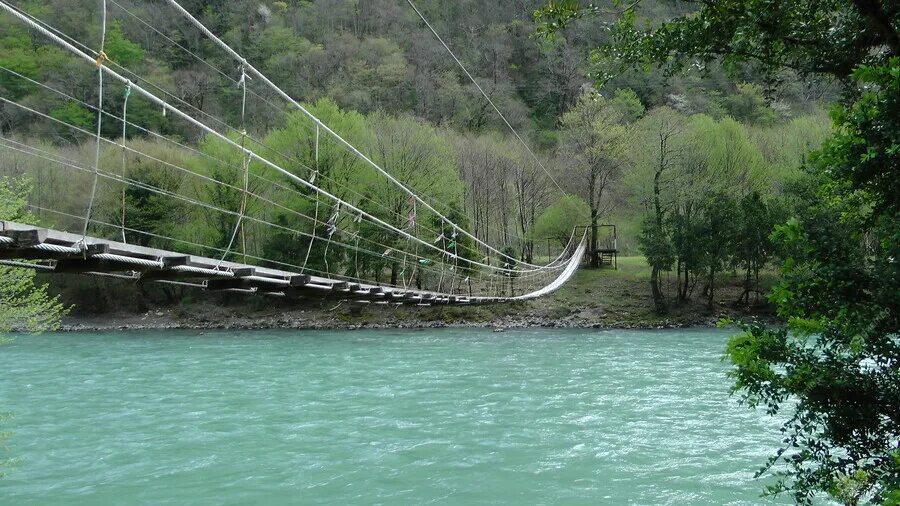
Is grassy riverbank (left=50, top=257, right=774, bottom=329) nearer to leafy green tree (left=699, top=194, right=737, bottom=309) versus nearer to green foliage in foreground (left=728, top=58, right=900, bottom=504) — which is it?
leafy green tree (left=699, top=194, right=737, bottom=309)

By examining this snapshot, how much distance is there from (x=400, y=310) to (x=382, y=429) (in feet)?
39.6

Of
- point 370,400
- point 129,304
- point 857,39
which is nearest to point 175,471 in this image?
point 370,400

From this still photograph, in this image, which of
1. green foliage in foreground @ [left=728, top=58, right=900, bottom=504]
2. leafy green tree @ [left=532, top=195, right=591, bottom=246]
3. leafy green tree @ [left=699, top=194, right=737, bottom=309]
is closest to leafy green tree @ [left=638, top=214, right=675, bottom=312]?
leafy green tree @ [left=699, top=194, right=737, bottom=309]

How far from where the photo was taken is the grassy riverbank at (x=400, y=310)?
58.1 ft

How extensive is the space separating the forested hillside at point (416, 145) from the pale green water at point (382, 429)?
2520mm

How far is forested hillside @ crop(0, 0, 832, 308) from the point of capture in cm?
1767

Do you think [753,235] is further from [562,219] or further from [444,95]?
[444,95]

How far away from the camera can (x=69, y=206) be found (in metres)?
16.2

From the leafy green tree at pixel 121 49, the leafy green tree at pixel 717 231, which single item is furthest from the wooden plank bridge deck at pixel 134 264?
the leafy green tree at pixel 121 49

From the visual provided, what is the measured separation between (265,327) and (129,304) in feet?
16.5

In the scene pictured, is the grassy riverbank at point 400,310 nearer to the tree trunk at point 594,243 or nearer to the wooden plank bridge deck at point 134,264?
the tree trunk at point 594,243

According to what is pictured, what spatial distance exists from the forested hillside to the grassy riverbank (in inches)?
51.4

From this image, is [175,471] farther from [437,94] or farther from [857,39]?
[437,94]

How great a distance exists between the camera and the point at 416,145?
19.6 metres
